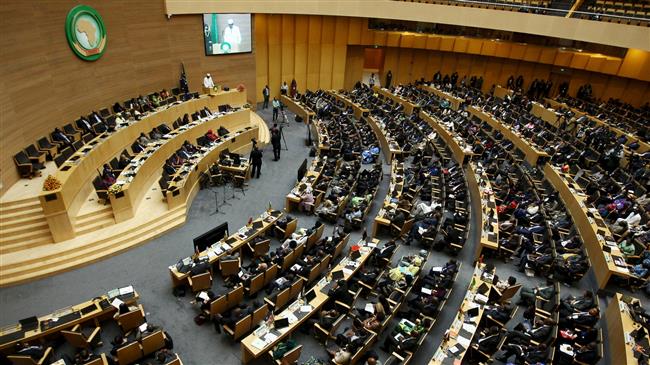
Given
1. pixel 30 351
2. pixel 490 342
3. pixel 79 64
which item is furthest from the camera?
pixel 79 64

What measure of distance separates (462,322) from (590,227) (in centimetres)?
604

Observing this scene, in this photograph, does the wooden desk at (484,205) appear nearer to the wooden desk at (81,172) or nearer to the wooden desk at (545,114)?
the wooden desk at (545,114)

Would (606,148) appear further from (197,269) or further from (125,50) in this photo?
(125,50)

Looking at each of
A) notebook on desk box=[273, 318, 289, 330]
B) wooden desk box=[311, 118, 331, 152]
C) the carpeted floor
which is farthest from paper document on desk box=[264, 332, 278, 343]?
wooden desk box=[311, 118, 331, 152]

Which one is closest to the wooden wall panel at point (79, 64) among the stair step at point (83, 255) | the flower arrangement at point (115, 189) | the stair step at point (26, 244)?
the stair step at point (26, 244)

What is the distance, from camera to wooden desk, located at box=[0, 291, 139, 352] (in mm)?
7102

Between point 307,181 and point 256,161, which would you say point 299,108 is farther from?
point 307,181

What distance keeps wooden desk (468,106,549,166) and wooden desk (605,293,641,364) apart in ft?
26.5

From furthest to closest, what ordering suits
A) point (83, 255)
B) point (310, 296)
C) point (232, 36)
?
1. point (232, 36)
2. point (83, 255)
3. point (310, 296)

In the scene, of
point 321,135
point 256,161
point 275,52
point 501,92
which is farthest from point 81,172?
point 501,92

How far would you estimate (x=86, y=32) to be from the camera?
13844 mm

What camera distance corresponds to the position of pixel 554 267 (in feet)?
34.6

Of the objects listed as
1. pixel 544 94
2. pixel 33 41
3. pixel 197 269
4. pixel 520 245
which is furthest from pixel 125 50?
pixel 544 94

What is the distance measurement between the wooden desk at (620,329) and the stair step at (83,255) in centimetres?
1124
